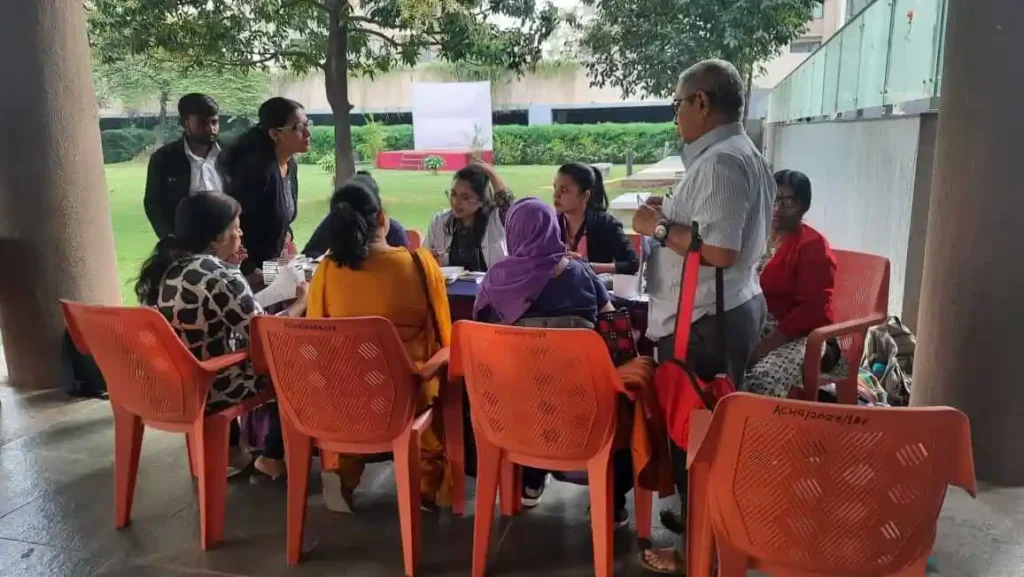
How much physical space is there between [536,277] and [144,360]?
126 centimetres

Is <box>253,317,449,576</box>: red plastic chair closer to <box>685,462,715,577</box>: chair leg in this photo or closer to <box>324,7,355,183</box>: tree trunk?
<box>685,462,715,577</box>: chair leg

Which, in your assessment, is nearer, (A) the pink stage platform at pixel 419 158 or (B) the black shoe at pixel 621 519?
(B) the black shoe at pixel 621 519

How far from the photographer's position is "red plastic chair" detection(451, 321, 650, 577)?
1.96m

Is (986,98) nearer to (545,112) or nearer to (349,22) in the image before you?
(545,112)

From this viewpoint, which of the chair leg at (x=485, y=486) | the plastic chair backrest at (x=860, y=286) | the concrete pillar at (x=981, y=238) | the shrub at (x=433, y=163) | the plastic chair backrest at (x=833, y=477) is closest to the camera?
the plastic chair backrest at (x=833, y=477)

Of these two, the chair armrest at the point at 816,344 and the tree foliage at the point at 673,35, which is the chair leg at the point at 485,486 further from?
the tree foliage at the point at 673,35

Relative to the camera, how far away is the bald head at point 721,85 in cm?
202

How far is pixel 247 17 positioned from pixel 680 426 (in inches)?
193

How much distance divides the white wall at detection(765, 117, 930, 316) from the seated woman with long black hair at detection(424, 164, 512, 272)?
6.61ft

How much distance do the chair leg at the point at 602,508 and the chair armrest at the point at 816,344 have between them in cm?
105

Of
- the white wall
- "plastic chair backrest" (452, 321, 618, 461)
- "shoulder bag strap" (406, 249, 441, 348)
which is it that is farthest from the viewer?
the white wall

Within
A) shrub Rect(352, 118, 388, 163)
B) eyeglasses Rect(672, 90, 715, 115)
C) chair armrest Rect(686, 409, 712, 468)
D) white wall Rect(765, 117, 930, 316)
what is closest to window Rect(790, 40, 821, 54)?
white wall Rect(765, 117, 930, 316)

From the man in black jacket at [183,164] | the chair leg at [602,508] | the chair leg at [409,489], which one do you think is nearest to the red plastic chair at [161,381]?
the chair leg at [409,489]

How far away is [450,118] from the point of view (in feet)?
16.3
